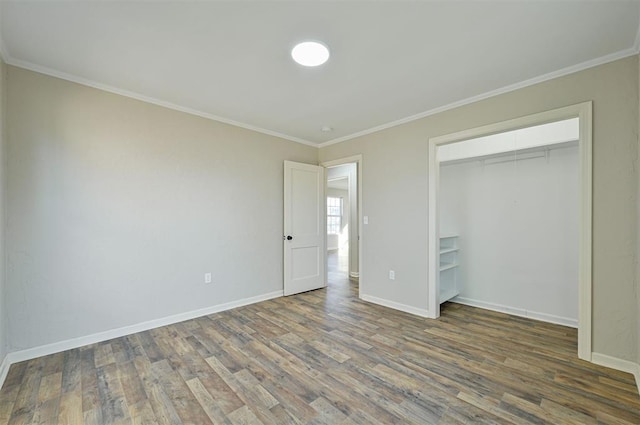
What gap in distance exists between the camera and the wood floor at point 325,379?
1.70 metres

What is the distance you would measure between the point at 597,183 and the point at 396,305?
238cm

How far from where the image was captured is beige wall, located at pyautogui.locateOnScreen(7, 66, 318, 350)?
7.65 ft

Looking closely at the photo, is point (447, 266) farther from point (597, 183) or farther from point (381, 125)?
point (381, 125)

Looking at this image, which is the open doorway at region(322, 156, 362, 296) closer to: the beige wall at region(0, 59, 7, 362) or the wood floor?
the wood floor

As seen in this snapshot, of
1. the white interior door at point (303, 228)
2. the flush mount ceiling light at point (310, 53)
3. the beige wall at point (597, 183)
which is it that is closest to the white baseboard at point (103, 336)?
the white interior door at point (303, 228)

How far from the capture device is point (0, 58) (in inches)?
82.7

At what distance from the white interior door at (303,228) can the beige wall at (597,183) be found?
1339 mm

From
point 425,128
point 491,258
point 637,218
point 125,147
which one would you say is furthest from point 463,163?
point 125,147

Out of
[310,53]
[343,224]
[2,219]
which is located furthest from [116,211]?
[343,224]

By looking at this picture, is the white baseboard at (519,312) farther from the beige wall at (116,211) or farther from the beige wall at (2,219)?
the beige wall at (2,219)

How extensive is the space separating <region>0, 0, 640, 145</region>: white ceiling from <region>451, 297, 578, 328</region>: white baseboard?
260 cm

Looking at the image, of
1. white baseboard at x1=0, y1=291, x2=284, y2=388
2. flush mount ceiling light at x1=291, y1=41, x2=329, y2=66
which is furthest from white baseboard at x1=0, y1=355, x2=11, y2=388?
flush mount ceiling light at x1=291, y1=41, x2=329, y2=66

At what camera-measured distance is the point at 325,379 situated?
6.76ft

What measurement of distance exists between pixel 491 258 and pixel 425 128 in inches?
77.3
